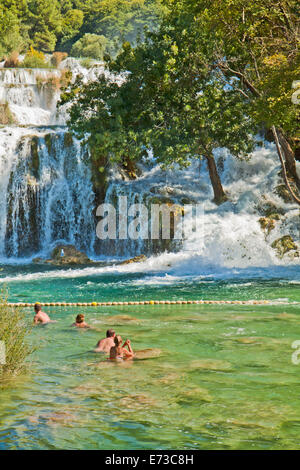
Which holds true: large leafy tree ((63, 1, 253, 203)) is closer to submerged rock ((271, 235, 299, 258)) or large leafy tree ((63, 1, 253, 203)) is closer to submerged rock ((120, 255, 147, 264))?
submerged rock ((120, 255, 147, 264))

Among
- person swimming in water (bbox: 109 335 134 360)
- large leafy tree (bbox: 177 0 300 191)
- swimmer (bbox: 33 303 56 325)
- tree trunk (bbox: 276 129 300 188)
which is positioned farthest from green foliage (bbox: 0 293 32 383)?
tree trunk (bbox: 276 129 300 188)

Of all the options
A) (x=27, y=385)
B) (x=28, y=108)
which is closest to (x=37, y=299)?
(x=27, y=385)

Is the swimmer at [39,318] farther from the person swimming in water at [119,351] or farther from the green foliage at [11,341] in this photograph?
the green foliage at [11,341]

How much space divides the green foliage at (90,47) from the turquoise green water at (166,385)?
59.7m

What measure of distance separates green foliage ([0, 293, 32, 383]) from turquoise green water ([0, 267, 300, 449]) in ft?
0.83

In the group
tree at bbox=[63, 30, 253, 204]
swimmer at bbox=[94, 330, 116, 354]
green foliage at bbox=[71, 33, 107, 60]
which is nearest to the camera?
swimmer at bbox=[94, 330, 116, 354]

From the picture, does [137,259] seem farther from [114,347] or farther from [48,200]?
[114,347]

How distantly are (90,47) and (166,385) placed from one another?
67.6 m

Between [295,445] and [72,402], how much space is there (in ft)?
10.7

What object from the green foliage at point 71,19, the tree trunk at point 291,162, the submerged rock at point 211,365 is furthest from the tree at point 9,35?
the submerged rock at point 211,365

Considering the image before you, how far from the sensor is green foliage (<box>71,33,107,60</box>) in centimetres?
7350

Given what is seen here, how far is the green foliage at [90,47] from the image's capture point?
73.5 m

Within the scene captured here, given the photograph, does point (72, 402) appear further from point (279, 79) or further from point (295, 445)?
point (279, 79)
